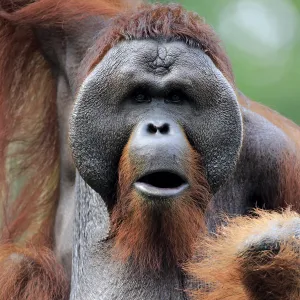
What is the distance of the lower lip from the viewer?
321cm

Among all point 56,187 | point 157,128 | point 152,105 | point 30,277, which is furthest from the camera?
point 56,187

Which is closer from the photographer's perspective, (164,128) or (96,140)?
(164,128)

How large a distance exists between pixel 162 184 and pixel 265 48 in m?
5.00

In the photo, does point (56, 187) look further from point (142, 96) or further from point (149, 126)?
point (149, 126)

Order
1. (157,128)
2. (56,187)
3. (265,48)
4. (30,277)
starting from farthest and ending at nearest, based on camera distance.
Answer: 1. (265,48)
2. (56,187)
3. (30,277)
4. (157,128)

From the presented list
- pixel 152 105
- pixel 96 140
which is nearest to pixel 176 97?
pixel 152 105

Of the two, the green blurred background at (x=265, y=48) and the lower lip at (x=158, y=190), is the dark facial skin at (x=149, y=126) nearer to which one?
the lower lip at (x=158, y=190)

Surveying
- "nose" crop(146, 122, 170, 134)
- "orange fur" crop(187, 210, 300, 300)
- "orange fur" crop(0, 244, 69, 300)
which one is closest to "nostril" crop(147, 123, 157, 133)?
"nose" crop(146, 122, 170, 134)

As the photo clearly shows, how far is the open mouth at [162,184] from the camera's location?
3.23 m

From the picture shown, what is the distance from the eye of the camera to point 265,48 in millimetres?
8125

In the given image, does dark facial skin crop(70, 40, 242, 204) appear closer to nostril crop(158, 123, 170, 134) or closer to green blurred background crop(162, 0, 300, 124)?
nostril crop(158, 123, 170, 134)

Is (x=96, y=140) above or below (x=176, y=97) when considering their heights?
below

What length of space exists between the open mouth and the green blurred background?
3.54 m

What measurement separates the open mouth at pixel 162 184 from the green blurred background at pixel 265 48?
354 centimetres
